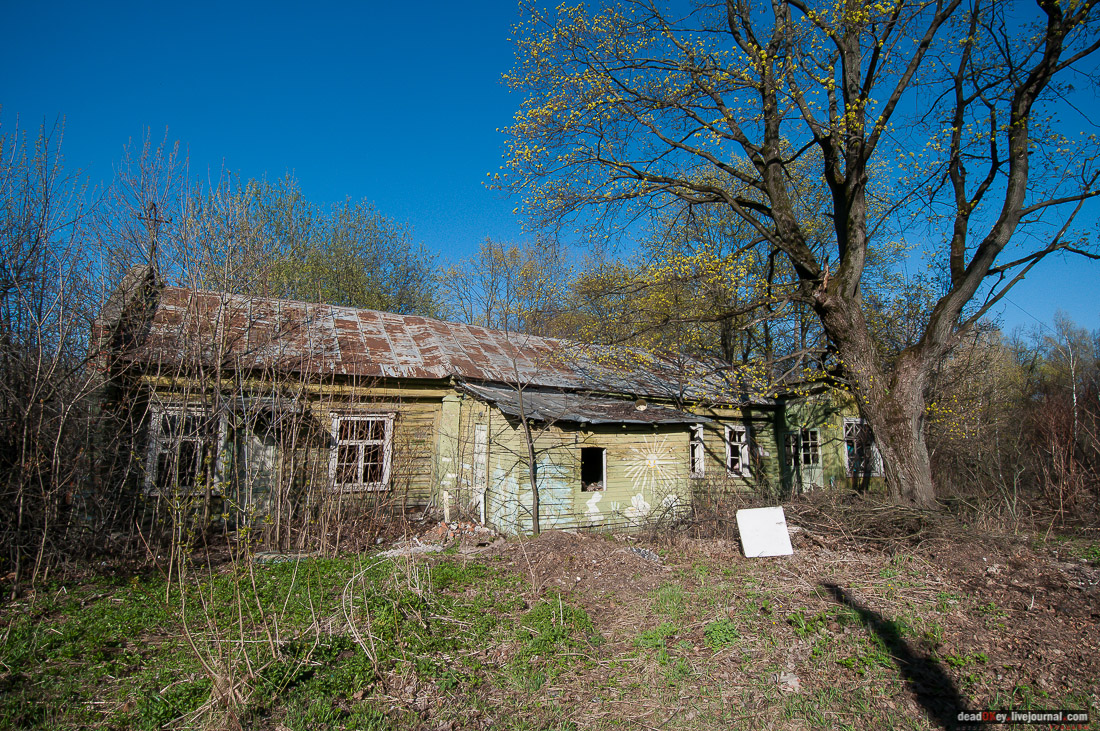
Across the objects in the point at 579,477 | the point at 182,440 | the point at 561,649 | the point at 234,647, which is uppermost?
the point at 182,440

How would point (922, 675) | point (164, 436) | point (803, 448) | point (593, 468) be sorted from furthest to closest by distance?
point (803, 448) < point (593, 468) < point (164, 436) < point (922, 675)

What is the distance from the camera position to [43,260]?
7.23 meters

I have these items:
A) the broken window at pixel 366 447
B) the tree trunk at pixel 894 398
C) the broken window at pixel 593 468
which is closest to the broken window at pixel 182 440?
the broken window at pixel 366 447

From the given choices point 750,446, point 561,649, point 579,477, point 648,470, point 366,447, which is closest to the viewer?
point 561,649

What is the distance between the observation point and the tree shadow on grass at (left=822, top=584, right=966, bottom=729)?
404cm

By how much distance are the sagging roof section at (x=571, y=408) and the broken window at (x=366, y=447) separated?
1800mm

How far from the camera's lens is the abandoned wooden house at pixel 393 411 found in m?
8.15

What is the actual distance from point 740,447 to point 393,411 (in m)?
9.62

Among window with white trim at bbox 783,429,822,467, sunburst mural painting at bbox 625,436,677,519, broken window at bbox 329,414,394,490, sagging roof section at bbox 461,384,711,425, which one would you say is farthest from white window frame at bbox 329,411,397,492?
window with white trim at bbox 783,429,822,467

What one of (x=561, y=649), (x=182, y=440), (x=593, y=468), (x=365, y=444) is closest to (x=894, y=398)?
(x=593, y=468)

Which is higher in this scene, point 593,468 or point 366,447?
point 366,447

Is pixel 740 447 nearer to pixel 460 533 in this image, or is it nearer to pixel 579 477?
pixel 579 477

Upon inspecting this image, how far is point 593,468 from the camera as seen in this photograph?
456 inches

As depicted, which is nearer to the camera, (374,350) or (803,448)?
(374,350)
